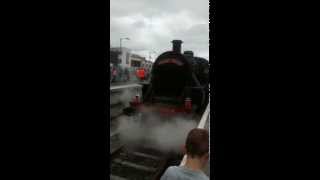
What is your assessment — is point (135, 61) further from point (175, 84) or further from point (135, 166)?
point (135, 166)

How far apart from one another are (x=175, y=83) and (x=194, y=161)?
7.88 metres

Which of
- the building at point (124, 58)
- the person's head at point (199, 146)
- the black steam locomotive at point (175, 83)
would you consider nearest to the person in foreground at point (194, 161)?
the person's head at point (199, 146)

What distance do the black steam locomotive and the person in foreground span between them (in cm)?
703

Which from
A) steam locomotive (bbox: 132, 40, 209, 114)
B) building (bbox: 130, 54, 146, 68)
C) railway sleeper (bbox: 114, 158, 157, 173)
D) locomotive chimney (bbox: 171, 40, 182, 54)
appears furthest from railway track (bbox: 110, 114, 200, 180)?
building (bbox: 130, 54, 146, 68)

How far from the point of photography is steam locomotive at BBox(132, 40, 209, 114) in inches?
360

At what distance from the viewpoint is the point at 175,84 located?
31.8ft

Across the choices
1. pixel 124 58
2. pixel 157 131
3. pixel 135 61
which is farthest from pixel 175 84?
pixel 135 61

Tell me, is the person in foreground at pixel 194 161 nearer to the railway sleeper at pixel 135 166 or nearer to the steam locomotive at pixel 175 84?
the railway sleeper at pixel 135 166

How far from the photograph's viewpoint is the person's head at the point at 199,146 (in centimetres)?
187

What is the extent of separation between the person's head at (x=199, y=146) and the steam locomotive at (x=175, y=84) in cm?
679
